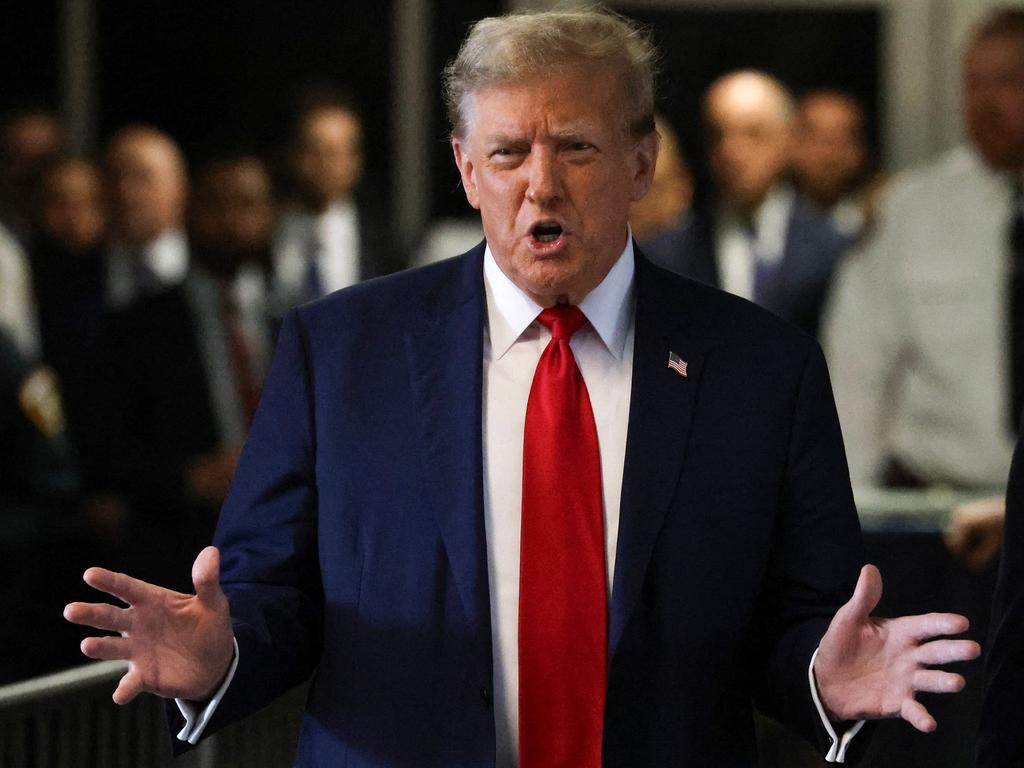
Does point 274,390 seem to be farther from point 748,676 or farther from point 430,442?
point 748,676

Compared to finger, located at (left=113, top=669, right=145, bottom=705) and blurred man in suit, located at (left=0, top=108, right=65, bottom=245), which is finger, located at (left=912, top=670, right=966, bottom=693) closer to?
finger, located at (left=113, top=669, right=145, bottom=705)

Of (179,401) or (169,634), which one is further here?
(179,401)

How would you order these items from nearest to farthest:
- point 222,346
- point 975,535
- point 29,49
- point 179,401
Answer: point 975,535 → point 179,401 → point 222,346 → point 29,49

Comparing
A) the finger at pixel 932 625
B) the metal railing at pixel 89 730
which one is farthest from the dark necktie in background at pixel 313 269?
the finger at pixel 932 625

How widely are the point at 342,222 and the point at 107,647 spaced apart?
4520mm

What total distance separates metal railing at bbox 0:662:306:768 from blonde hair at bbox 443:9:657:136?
0.94 meters

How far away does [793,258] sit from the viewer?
19.2ft

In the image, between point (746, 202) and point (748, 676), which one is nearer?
point (748, 676)

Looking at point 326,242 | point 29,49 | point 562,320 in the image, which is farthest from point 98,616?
point 29,49

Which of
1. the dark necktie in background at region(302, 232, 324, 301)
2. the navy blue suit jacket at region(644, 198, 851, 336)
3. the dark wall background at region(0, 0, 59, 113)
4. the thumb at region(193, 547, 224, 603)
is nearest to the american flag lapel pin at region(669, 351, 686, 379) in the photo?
the thumb at region(193, 547, 224, 603)

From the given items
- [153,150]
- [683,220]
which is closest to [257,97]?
[153,150]

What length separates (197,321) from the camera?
17.5 feet

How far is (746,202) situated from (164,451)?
1995 mm

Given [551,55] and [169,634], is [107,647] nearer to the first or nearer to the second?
[169,634]
